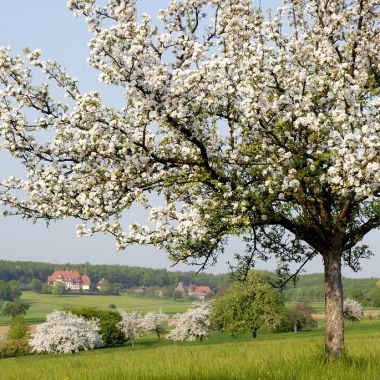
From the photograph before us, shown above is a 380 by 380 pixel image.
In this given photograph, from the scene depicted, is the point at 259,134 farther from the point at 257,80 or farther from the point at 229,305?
the point at 229,305

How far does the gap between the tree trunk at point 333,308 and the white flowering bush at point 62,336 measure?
53.0 meters

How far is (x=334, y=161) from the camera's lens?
15367 mm

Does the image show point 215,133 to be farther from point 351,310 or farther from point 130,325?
point 351,310

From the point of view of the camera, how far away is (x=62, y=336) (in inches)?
2672

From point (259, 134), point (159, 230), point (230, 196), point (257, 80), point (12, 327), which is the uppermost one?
point (257, 80)

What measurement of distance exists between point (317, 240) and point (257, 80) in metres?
5.81

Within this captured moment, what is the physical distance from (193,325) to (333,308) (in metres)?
83.5

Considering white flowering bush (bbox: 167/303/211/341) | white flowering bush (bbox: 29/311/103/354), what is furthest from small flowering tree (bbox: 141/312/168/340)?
white flowering bush (bbox: 29/311/103/354)

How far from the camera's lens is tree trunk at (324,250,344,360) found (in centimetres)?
1730

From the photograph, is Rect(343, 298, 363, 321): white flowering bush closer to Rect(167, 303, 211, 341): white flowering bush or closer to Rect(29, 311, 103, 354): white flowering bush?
Rect(167, 303, 211, 341): white flowering bush

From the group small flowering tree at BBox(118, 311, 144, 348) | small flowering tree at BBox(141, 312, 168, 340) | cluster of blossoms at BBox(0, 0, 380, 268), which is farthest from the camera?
small flowering tree at BBox(141, 312, 168, 340)

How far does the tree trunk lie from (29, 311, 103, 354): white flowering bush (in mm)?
52971

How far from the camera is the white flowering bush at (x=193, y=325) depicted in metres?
98.6

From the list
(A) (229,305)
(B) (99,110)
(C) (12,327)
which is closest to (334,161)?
(B) (99,110)
